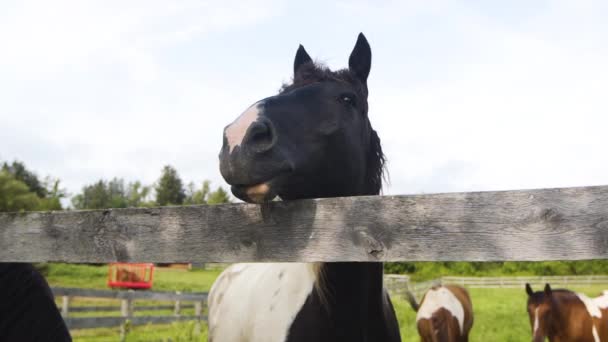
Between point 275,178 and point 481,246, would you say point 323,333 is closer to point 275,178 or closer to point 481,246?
point 275,178

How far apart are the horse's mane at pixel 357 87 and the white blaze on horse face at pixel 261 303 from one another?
0.64 meters

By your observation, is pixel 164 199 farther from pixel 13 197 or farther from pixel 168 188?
pixel 13 197

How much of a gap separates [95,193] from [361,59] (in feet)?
300

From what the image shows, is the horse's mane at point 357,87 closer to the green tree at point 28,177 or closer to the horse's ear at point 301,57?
the horse's ear at point 301,57

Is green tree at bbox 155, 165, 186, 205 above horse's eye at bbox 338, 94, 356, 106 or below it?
above

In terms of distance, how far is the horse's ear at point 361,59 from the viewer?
3.40 m

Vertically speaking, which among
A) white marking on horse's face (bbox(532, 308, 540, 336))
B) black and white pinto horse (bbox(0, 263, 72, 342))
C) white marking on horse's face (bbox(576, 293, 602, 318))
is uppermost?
→ black and white pinto horse (bbox(0, 263, 72, 342))

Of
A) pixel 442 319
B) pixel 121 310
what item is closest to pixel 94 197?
pixel 121 310

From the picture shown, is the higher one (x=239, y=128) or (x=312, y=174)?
(x=239, y=128)

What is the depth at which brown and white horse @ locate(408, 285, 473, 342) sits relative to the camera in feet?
28.4

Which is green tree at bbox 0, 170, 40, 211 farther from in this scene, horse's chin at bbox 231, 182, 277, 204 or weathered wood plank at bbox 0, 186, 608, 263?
horse's chin at bbox 231, 182, 277, 204

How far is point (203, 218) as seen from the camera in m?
2.15

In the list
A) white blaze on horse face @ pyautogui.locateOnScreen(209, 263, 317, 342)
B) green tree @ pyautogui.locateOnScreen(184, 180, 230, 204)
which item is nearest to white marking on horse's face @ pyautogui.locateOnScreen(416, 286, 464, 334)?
white blaze on horse face @ pyautogui.locateOnScreen(209, 263, 317, 342)

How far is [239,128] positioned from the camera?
2201 mm
